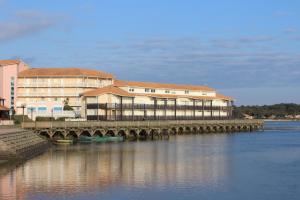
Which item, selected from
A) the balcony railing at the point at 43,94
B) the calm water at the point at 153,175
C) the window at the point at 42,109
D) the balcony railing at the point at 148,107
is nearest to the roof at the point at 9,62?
the balcony railing at the point at 43,94

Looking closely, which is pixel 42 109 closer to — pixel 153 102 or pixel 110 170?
→ pixel 153 102

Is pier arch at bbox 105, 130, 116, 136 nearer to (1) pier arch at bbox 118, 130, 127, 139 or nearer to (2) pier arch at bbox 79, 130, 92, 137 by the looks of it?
(1) pier arch at bbox 118, 130, 127, 139

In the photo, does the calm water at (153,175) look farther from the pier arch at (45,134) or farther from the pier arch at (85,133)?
the pier arch at (85,133)

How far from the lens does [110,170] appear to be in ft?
178

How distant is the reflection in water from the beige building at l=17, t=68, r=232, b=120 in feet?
118

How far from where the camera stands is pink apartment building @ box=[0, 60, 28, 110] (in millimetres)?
119000

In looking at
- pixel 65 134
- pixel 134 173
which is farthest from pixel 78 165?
pixel 65 134

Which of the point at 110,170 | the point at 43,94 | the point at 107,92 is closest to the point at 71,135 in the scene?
the point at 107,92

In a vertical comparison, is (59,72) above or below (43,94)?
above

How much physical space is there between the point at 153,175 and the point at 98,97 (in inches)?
2529

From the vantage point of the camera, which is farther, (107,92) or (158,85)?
(158,85)

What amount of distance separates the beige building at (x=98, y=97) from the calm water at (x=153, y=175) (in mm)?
38999

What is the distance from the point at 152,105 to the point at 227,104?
29635mm

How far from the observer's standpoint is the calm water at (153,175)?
1620 inches
